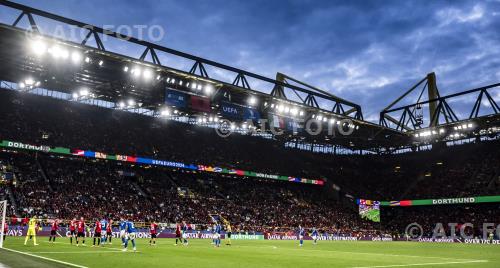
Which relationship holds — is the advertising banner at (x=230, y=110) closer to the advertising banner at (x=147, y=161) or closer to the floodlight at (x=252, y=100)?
the floodlight at (x=252, y=100)

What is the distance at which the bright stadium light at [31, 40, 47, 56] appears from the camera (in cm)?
3591

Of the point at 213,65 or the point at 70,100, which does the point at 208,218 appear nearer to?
the point at 213,65

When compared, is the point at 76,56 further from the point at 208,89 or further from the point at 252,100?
the point at 252,100

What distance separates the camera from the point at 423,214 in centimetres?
7694

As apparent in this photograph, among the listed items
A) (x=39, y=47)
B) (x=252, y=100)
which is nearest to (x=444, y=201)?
(x=252, y=100)

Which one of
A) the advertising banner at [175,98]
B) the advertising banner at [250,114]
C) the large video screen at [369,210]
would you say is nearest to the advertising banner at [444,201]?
the large video screen at [369,210]

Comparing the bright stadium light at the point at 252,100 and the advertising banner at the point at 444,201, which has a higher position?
the bright stadium light at the point at 252,100

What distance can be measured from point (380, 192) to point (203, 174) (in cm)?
3663
